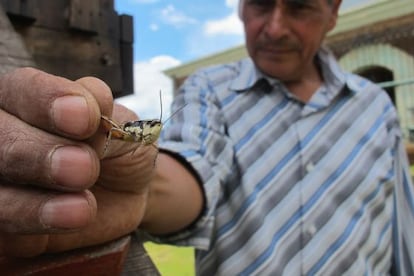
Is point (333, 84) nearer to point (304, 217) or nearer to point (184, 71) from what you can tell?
point (304, 217)

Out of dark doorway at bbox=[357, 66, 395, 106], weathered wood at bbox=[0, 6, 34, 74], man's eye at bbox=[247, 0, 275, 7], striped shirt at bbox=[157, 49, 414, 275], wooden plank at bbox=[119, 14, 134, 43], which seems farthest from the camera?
dark doorway at bbox=[357, 66, 395, 106]

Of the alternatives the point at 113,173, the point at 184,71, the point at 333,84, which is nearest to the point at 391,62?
the point at 184,71

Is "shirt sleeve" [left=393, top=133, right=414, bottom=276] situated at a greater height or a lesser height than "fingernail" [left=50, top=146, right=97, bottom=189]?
lesser

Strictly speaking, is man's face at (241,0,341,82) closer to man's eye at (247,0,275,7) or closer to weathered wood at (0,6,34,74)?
man's eye at (247,0,275,7)

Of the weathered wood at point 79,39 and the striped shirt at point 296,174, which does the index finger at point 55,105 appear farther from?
the weathered wood at point 79,39

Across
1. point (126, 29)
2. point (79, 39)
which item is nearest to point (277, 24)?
point (126, 29)

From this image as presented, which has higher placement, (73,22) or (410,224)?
(73,22)

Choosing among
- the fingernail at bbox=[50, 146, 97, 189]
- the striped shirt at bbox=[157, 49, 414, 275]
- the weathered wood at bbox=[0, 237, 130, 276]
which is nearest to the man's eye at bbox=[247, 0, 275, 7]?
the striped shirt at bbox=[157, 49, 414, 275]
